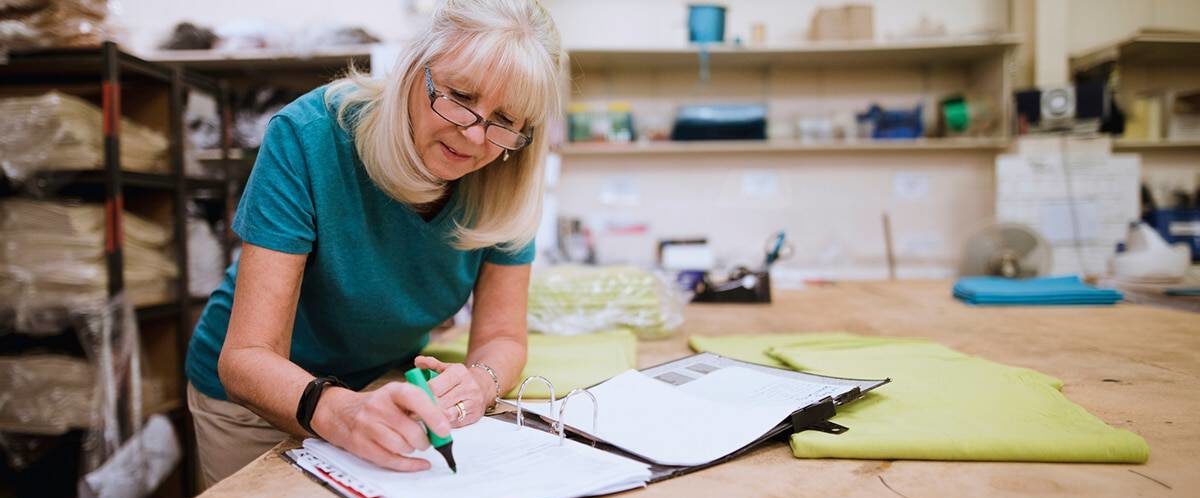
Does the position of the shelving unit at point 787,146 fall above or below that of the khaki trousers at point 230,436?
above

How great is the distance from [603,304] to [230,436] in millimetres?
812

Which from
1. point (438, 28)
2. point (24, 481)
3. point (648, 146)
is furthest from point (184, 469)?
point (648, 146)

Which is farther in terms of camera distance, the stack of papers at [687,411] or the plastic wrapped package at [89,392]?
the plastic wrapped package at [89,392]

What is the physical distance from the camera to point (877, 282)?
116 inches

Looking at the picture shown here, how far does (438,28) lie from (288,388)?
0.50 meters

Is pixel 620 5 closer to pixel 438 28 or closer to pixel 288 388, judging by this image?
pixel 438 28

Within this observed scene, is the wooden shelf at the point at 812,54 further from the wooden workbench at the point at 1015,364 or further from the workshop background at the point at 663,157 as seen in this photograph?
the wooden workbench at the point at 1015,364

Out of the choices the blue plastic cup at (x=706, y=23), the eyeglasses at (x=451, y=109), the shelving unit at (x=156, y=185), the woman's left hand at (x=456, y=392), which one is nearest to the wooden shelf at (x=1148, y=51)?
the blue plastic cup at (x=706, y=23)

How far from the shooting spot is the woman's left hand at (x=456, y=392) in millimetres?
828

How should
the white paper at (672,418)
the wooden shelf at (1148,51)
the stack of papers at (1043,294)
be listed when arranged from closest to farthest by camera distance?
1. the white paper at (672,418)
2. the stack of papers at (1043,294)
3. the wooden shelf at (1148,51)

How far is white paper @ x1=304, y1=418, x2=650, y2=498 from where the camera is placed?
2.12 feet

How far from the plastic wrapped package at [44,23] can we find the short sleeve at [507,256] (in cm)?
161

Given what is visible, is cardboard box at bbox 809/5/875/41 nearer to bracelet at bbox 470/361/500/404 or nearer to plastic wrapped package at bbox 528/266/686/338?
plastic wrapped package at bbox 528/266/686/338

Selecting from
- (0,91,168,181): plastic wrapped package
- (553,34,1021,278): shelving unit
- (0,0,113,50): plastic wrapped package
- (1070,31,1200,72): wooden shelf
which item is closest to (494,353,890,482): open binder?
(0,91,168,181): plastic wrapped package
